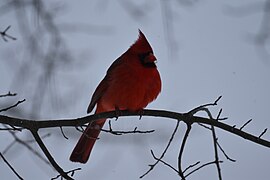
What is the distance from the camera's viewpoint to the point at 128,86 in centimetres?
221

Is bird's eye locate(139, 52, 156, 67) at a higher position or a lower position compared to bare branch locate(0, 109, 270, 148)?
higher

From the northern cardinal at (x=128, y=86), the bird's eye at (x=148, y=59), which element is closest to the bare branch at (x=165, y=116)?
the northern cardinal at (x=128, y=86)

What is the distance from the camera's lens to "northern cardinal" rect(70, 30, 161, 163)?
2.19m

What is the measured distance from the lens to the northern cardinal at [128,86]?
2188mm

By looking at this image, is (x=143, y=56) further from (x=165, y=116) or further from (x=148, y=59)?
(x=165, y=116)

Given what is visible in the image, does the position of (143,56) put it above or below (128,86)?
above

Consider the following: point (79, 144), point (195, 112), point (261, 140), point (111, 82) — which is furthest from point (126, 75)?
point (261, 140)

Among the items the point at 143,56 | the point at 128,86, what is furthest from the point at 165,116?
the point at 143,56

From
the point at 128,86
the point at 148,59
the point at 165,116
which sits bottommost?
the point at 165,116

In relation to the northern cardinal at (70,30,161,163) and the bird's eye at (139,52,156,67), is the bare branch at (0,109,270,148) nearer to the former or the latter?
the northern cardinal at (70,30,161,163)

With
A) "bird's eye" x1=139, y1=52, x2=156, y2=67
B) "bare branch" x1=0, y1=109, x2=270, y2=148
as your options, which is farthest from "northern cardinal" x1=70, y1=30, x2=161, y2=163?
"bare branch" x1=0, y1=109, x2=270, y2=148

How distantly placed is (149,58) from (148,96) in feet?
0.59

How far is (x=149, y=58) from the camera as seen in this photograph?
2262 mm

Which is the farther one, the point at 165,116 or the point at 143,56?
the point at 143,56
